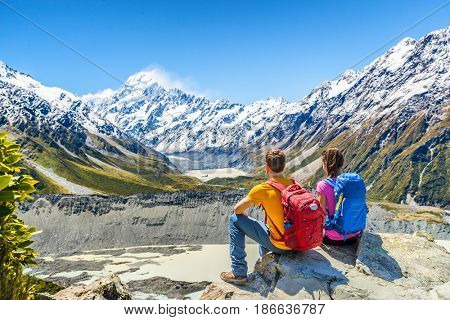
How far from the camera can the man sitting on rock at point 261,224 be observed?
1023 centimetres

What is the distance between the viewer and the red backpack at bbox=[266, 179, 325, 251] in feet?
32.5

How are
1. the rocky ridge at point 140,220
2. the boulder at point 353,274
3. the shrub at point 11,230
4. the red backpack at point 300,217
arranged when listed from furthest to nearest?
the rocky ridge at point 140,220
the red backpack at point 300,217
the boulder at point 353,274
the shrub at point 11,230

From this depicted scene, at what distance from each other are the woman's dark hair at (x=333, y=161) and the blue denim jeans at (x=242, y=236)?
9.87 ft

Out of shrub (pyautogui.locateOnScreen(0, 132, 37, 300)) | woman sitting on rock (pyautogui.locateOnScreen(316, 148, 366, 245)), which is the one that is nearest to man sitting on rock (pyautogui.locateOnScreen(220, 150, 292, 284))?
woman sitting on rock (pyautogui.locateOnScreen(316, 148, 366, 245))

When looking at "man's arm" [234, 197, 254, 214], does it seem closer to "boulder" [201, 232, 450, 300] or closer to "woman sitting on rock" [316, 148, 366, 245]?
"boulder" [201, 232, 450, 300]

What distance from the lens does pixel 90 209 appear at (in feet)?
376

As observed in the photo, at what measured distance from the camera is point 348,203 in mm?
12195

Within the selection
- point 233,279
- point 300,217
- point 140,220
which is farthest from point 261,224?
point 140,220

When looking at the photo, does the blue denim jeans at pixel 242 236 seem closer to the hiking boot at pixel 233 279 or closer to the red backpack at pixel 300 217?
the hiking boot at pixel 233 279

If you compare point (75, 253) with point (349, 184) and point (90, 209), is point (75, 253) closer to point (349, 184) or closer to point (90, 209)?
point (90, 209)

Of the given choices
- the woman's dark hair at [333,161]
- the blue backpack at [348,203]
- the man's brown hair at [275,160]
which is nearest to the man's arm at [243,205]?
the man's brown hair at [275,160]
